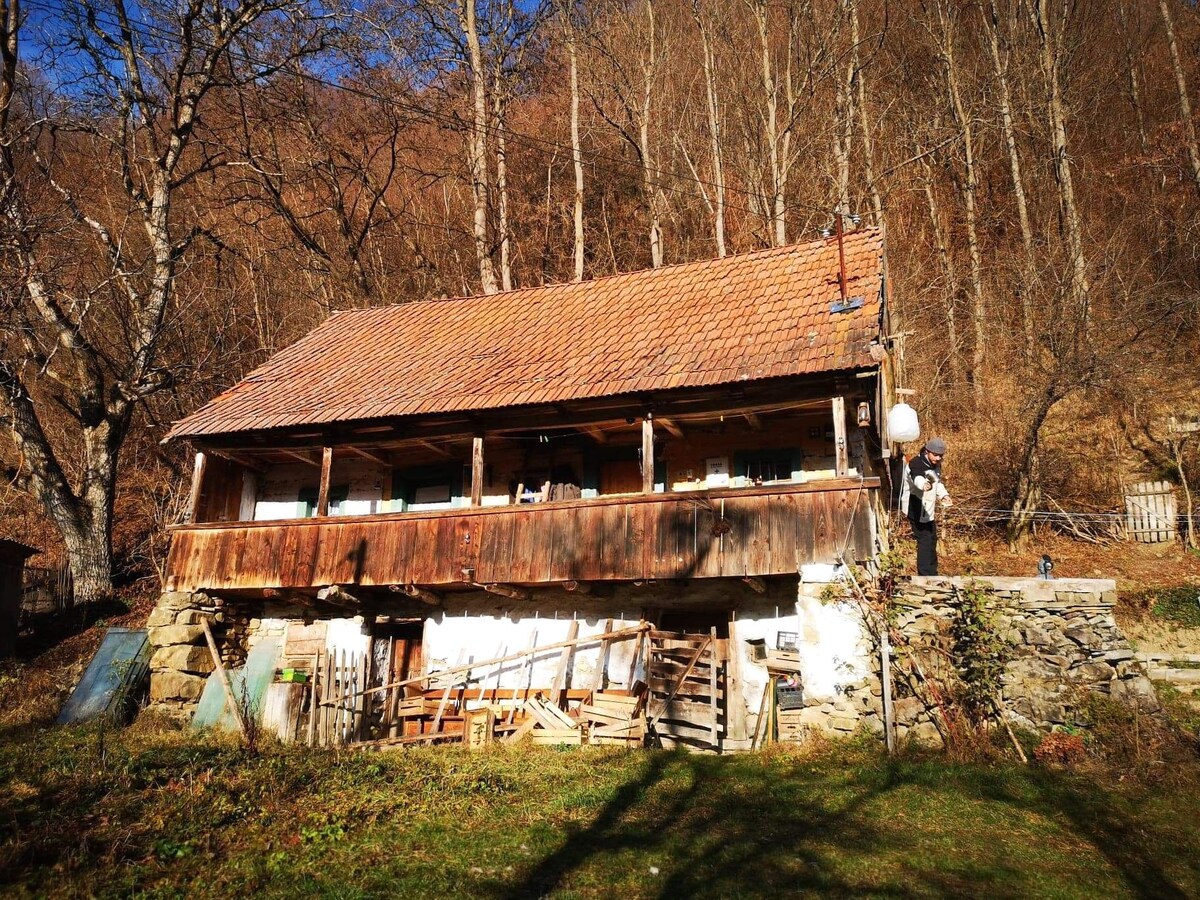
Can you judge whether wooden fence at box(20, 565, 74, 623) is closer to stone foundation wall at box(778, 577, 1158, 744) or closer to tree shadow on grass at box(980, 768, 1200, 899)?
stone foundation wall at box(778, 577, 1158, 744)

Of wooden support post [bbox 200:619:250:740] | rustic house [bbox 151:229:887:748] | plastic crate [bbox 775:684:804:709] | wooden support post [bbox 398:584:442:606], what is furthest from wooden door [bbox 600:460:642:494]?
wooden support post [bbox 200:619:250:740]

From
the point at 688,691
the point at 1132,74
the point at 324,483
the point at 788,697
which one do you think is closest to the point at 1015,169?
the point at 1132,74

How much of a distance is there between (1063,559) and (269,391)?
1608cm

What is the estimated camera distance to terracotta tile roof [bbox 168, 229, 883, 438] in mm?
12727

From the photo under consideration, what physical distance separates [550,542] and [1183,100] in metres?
21.4

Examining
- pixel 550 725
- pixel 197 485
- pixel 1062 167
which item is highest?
pixel 1062 167

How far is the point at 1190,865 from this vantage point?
664 centimetres

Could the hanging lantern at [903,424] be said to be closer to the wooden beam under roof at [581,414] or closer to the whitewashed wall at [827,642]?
the wooden beam under roof at [581,414]

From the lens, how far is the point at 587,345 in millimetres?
14891

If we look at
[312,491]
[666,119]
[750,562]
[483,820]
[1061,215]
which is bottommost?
[483,820]

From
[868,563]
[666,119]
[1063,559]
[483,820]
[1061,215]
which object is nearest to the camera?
[483,820]

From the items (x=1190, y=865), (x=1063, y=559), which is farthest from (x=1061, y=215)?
(x=1190, y=865)

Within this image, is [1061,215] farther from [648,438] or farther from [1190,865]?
[1190,865]

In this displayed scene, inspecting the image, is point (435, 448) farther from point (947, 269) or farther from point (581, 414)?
→ point (947, 269)
